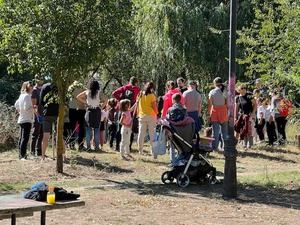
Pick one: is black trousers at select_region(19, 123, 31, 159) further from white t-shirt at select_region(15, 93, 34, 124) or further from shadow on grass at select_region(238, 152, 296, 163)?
shadow on grass at select_region(238, 152, 296, 163)

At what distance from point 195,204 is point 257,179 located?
3027mm

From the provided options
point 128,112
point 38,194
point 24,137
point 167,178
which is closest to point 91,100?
point 128,112

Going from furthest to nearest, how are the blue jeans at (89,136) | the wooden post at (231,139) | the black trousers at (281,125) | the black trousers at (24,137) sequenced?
the black trousers at (281,125)
the blue jeans at (89,136)
the black trousers at (24,137)
the wooden post at (231,139)

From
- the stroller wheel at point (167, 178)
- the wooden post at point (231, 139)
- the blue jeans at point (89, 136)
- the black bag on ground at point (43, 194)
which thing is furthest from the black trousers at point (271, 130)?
the black bag on ground at point (43, 194)

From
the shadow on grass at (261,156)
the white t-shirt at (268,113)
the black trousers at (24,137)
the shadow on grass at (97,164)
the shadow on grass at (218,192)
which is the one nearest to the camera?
the shadow on grass at (218,192)

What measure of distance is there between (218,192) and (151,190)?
121 centimetres

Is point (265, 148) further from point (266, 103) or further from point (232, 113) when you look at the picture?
point (232, 113)

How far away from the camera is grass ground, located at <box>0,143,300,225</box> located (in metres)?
9.05

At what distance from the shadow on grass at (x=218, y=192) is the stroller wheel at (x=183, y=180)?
0.09 meters

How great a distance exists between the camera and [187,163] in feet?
38.4

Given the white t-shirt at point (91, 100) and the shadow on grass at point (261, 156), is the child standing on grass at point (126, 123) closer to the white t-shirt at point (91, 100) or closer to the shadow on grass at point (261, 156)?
the white t-shirt at point (91, 100)

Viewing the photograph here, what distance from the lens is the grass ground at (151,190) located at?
9.05 meters

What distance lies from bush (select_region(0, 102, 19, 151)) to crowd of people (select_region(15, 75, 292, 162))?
2384mm

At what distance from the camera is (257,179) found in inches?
502
